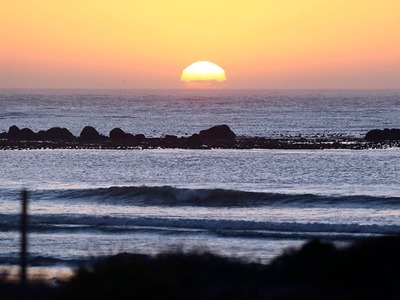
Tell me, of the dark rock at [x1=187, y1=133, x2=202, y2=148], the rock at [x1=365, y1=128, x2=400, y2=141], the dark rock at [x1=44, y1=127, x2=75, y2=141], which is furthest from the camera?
the dark rock at [x1=44, y1=127, x2=75, y2=141]

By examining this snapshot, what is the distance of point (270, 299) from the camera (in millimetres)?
10711

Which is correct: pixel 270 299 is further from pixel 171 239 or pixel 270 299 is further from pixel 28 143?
pixel 28 143

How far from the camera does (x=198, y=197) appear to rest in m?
34.5

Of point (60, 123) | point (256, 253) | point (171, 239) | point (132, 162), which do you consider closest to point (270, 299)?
point (256, 253)

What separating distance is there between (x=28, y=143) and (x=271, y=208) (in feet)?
105

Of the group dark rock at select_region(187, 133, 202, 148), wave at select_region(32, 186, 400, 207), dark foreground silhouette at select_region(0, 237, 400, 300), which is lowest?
dark rock at select_region(187, 133, 202, 148)

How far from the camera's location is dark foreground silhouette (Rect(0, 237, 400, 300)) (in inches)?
398

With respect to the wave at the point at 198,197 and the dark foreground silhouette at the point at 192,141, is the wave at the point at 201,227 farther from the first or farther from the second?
the dark foreground silhouette at the point at 192,141

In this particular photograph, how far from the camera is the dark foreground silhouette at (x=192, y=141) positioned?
5816cm

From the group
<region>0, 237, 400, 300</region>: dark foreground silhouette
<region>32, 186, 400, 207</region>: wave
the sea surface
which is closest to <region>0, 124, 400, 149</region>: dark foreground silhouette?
the sea surface

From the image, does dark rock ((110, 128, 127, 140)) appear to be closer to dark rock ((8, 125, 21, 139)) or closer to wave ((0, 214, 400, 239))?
dark rock ((8, 125, 21, 139))

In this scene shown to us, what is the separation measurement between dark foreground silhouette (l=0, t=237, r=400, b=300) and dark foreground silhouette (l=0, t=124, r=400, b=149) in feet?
146

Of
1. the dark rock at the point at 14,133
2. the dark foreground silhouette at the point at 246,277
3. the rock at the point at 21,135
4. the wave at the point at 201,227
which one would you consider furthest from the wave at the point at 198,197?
the dark rock at the point at 14,133

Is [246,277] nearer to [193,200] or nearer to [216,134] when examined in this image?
[193,200]
